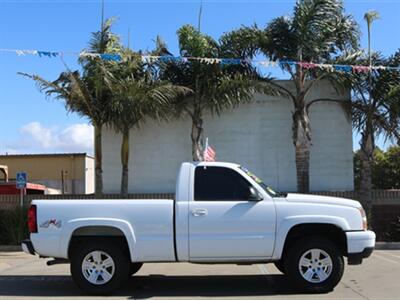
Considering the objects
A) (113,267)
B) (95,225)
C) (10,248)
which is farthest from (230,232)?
(10,248)

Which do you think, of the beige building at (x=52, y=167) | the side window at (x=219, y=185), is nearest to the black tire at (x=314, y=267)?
the side window at (x=219, y=185)

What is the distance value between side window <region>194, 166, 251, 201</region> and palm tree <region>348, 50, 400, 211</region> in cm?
1165

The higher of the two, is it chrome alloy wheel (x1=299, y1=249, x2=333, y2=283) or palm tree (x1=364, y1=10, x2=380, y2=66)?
palm tree (x1=364, y1=10, x2=380, y2=66)

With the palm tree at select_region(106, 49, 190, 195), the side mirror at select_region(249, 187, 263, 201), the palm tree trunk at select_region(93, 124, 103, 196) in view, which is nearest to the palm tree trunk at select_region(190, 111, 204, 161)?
the palm tree at select_region(106, 49, 190, 195)

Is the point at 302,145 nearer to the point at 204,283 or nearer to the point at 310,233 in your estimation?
the point at 204,283

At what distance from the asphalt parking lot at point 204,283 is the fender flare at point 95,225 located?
0.81 m

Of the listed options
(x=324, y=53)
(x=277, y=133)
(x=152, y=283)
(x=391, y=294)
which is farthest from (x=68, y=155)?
(x=391, y=294)

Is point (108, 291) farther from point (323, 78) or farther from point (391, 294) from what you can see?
point (323, 78)

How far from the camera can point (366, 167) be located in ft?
67.6

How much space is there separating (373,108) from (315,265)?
12.0 meters

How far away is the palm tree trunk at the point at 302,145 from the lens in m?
20.8

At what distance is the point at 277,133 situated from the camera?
22031 millimetres

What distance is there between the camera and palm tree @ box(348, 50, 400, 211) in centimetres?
2019

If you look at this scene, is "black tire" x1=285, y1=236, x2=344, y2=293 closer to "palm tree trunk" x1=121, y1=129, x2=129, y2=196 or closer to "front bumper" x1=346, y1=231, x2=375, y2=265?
"front bumper" x1=346, y1=231, x2=375, y2=265
